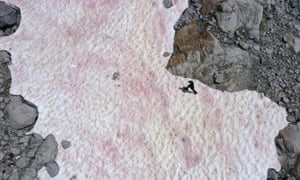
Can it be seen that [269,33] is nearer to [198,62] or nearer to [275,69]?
[275,69]

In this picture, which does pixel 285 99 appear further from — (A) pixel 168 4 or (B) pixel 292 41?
(A) pixel 168 4

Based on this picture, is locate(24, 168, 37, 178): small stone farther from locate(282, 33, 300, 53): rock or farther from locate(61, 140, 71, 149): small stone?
locate(282, 33, 300, 53): rock

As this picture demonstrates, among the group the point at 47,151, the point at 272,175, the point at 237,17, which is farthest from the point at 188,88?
the point at 47,151

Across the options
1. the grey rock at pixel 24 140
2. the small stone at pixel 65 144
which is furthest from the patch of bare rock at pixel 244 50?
the grey rock at pixel 24 140

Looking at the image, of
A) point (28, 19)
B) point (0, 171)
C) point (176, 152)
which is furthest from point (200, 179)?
point (28, 19)

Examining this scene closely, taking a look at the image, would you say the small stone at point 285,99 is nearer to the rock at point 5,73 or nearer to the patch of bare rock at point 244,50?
the patch of bare rock at point 244,50

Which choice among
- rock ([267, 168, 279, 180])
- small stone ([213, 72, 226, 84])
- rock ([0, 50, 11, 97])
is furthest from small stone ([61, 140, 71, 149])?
rock ([267, 168, 279, 180])
